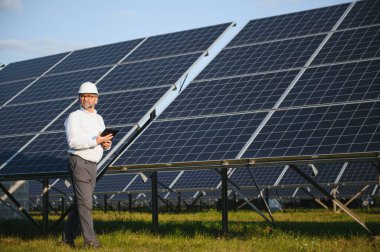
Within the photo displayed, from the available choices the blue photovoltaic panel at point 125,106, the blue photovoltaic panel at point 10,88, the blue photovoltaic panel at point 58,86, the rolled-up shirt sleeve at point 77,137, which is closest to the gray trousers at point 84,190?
the rolled-up shirt sleeve at point 77,137

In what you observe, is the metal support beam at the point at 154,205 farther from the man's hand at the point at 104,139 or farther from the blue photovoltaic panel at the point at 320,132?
the man's hand at the point at 104,139

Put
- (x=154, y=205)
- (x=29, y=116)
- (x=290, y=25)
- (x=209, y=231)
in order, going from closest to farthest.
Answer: (x=209, y=231)
(x=154, y=205)
(x=29, y=116)
(x=290, y=25)

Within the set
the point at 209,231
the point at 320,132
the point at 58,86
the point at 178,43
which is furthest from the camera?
the point at 178,43

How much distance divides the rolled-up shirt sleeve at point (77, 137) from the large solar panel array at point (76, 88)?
263 cm

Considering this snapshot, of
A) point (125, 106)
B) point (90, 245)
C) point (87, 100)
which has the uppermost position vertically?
point (125, 106)

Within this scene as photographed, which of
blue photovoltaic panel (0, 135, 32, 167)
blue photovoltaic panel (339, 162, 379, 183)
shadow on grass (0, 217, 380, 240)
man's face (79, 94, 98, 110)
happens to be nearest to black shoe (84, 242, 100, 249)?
man's face (79, 94, 98, 110)

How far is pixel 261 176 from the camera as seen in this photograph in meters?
28.3

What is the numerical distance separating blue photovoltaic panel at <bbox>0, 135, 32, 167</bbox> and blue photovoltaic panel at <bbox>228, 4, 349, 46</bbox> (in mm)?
6499

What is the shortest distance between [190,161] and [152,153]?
114cm

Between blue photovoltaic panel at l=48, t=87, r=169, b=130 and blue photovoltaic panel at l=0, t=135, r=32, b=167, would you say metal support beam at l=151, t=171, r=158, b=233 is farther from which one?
blue photovoltaic panel at l=0, t=135, r=32, b=167

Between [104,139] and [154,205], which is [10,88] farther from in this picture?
[104,139]

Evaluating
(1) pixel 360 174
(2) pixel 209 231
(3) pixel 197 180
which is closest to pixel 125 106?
(2) pixel 209 231

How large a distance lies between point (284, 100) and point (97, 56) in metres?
8.36

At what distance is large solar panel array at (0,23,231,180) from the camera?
46.2 ft
